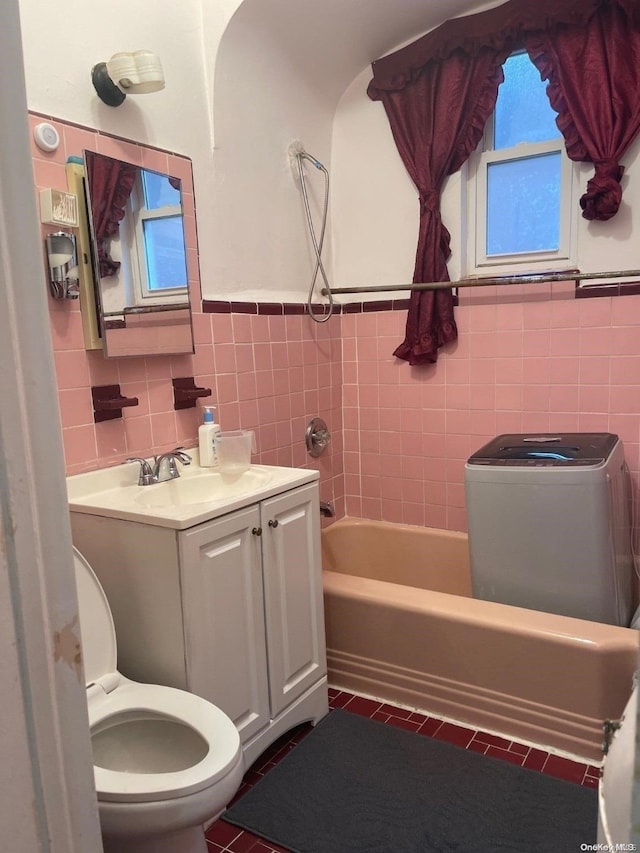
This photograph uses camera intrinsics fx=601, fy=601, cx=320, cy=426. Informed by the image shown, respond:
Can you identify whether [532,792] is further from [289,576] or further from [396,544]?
[396,544]

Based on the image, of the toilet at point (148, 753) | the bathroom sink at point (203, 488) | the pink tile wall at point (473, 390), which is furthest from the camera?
the pink tile wall at point (473, 390)

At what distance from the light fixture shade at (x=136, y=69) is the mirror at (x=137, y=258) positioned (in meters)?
0.22

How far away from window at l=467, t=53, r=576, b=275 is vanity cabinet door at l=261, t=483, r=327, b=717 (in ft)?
4.73

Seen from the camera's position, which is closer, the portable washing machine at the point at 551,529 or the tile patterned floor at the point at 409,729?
the tile patterned floor at the point at 409,729

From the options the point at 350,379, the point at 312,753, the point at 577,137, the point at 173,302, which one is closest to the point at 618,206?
the point at 577,137

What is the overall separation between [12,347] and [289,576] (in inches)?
56.9

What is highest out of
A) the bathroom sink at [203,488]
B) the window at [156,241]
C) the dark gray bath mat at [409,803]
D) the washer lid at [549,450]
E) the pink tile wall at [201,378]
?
the window at [156,241]

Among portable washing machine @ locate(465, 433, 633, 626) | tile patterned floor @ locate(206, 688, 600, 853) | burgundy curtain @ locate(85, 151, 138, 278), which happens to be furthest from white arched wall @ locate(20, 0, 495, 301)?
tile patterned floor @ locate(206, 688, 600, 853)

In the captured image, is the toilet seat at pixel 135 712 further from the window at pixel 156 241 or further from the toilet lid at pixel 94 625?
the window at pixel 156 241

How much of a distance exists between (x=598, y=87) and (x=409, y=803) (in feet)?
8.23

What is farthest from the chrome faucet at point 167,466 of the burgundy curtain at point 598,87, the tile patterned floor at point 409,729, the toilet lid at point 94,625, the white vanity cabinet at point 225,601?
the burgundy curtain at point 598,87

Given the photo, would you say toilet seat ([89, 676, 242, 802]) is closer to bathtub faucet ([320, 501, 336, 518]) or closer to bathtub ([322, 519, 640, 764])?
bathtub ([322, 519, 640, 764])

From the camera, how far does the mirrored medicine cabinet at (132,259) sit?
1755mm

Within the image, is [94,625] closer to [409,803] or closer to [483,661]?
[409,803]
